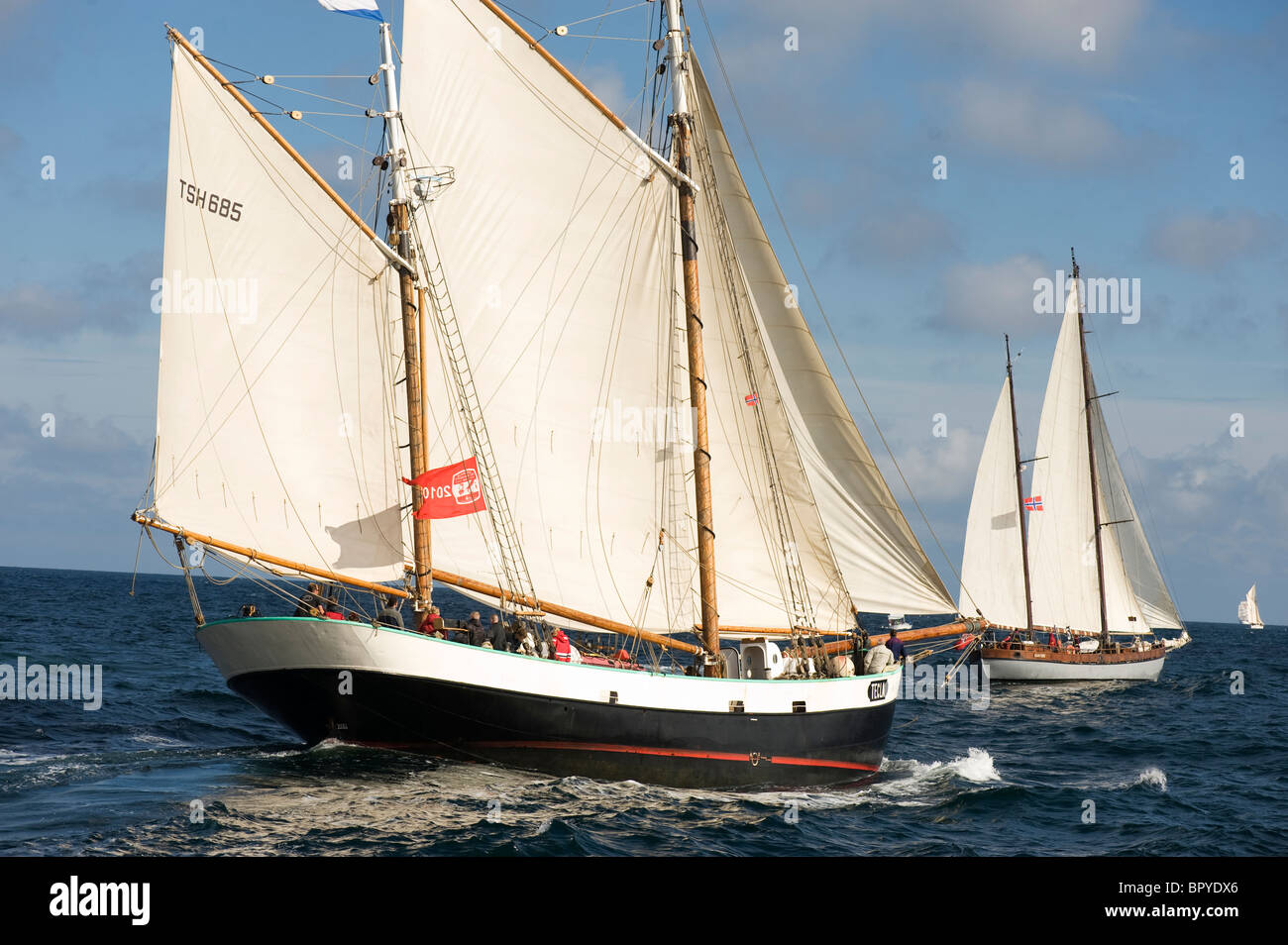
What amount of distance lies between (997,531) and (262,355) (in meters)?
46.6

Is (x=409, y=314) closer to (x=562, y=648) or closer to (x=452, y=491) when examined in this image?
(x=452, y=491)

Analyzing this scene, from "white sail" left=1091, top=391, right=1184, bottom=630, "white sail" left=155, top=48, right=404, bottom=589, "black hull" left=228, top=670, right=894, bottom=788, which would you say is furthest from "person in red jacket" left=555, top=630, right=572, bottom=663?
"white sail" left=1091, top=391, right=1184, bottom=630

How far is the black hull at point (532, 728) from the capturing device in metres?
26.1

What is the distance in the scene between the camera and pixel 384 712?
1040 inches

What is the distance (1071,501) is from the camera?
65938 mm

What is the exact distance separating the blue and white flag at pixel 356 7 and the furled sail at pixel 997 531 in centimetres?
4396

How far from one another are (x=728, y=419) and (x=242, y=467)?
12.5 m

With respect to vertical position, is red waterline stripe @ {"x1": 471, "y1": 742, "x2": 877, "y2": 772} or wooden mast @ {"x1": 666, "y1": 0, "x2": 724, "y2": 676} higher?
wooden mast @ {"x1": 666, "y1": 0, "x2": 724, "y2": 676}

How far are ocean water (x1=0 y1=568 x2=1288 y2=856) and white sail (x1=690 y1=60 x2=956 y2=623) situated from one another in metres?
5.25

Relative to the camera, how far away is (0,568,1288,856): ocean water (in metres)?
20.6

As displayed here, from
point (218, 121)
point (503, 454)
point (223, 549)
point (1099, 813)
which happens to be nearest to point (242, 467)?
point (223, 549)

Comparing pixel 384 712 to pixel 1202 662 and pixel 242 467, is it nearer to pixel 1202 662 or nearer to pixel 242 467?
pixel 242 467

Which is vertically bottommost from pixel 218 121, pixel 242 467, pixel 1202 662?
pixel 1202 662

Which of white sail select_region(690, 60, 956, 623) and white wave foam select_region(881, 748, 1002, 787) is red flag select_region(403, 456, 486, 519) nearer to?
white sail select_region(690, 60, 956, 623)
